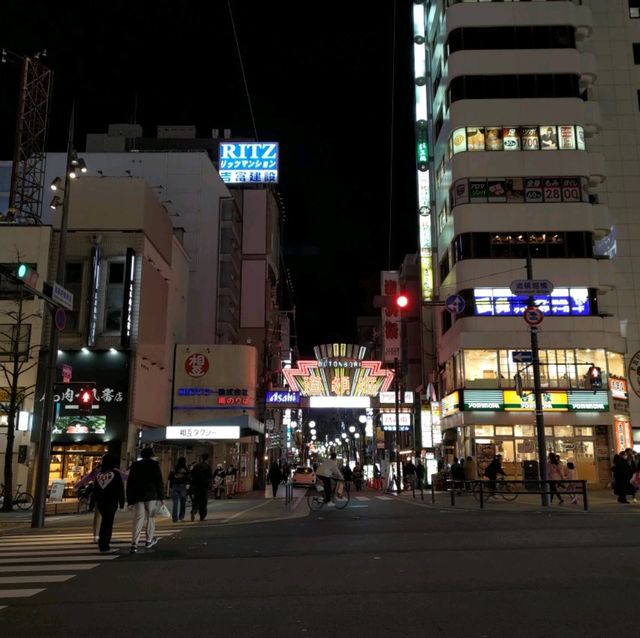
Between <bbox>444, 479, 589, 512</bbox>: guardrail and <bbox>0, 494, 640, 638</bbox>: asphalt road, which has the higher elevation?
<bbox>444, 479, 589, 512</bbox>: guardrail

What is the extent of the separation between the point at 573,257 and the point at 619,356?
6967 mm

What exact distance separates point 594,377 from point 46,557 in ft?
107

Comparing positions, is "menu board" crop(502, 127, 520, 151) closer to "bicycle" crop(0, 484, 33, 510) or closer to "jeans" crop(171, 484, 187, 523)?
"jeans" crop(171, 484, 187, 523)

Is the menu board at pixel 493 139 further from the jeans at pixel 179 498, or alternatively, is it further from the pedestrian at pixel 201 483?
the jeans at pixel 179 498

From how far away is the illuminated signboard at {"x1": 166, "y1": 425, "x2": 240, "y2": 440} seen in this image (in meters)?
30.2

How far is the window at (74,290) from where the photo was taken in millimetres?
32500

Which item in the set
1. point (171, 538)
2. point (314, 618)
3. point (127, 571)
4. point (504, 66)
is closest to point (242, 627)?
point (314, 618)

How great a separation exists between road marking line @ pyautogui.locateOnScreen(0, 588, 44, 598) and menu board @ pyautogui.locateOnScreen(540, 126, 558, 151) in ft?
131

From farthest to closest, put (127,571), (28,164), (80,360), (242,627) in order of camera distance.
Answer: (28,164), (80,360), (127,571), (242,627)

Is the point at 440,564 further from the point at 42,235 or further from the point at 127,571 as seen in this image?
the point at 42,235

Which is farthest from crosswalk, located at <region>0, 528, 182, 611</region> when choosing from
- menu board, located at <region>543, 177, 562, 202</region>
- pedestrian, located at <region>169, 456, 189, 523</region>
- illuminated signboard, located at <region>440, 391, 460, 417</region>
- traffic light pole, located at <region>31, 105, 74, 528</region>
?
menu board, located at <region>543, 177, 562, 202</region>

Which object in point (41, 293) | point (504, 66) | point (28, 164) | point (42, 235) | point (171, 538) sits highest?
point (504, 66)

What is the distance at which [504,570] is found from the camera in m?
9.11

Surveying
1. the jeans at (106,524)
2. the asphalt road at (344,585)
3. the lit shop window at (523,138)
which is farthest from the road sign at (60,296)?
the lit shop window at (523,138)
